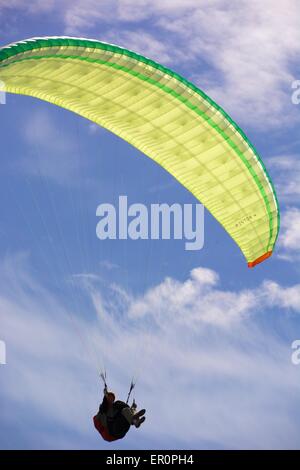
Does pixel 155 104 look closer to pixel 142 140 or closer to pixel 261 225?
pixel 142 140

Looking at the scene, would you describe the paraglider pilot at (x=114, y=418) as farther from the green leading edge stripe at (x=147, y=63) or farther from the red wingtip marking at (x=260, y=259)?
the green leading edge stripe at (x=147, y=63)

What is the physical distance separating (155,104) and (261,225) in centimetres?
454

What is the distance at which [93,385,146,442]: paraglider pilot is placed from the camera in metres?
18.0

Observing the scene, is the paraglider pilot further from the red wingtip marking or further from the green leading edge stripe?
the green leading edge stripe

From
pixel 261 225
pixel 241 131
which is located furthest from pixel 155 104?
pixel 261 225

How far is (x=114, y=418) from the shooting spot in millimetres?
18109

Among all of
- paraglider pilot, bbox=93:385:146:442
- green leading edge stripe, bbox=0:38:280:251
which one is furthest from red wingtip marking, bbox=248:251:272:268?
paraglider pilot, bbox=93:385:146:442

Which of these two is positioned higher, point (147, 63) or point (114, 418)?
point (147, 63)

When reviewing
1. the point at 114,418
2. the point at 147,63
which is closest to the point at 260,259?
the point at 114,418

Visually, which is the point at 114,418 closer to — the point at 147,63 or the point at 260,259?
the point at 260,259

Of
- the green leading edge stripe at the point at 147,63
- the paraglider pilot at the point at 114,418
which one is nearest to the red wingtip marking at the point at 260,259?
the green leading edge stripe at the point at 147,63
